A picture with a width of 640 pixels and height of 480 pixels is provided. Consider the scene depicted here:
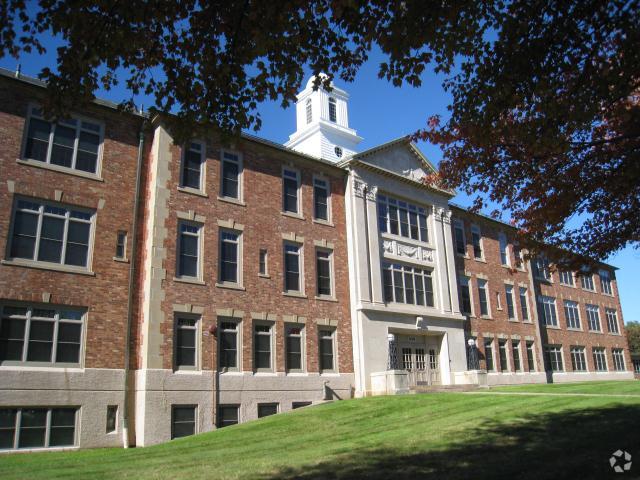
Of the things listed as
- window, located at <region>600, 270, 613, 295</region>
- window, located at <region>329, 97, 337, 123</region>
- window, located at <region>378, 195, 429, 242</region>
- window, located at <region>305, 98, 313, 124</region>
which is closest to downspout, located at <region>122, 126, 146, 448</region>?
window, located at <region>378, 195, 429, 242</region>

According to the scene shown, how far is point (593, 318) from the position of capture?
43844mm

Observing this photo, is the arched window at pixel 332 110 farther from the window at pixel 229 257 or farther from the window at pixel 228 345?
the window at pixel 228 345

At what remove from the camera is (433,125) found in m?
13.0

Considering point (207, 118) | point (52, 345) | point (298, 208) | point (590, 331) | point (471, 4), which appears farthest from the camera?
point (590, 331)

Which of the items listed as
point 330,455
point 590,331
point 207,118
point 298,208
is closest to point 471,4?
point 207,118

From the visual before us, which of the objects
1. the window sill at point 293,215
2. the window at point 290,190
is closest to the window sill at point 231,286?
the window sill at point 293,215

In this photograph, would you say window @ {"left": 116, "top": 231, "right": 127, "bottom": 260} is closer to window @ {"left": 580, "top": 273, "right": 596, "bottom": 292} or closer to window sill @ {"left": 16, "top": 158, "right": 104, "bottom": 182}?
window sill @ {"left": 16, "top": 158, "right": 104, "bottom": 182}

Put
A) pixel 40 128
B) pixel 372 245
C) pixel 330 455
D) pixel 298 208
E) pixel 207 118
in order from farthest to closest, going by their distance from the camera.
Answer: pixel 372 245
pixel 298 208
pixel 40 128
pixel 330 455
pixel 207 118

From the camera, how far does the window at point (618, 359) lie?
145ft

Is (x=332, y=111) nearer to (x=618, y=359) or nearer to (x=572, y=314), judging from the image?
(x=572, y=314)

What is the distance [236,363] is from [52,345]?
6.21m

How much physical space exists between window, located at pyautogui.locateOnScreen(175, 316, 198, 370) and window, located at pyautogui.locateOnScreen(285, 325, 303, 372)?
12.8ft

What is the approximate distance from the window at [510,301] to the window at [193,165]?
70.1ft

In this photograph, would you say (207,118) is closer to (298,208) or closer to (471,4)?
(471,4)
